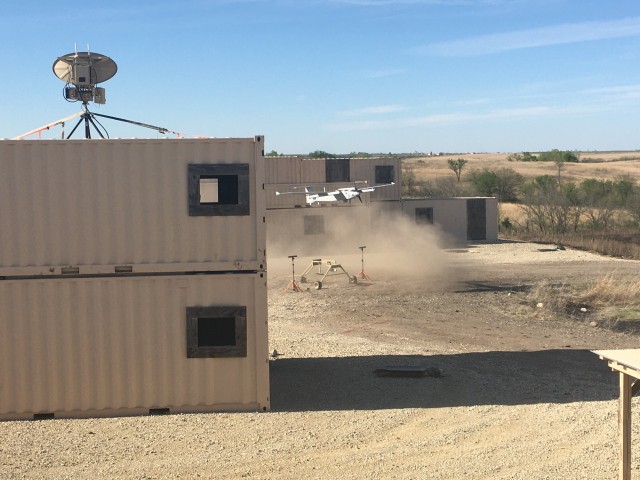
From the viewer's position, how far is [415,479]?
8164mm

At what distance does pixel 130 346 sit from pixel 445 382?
4.60 m

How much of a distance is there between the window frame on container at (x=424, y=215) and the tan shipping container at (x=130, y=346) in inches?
1127

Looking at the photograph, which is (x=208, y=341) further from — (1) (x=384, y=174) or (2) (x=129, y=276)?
(1) (x=384, y=174)

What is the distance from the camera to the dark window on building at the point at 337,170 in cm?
3759

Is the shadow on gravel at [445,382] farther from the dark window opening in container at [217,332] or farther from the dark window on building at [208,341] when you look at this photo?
the dark window opening in container at [217,332]

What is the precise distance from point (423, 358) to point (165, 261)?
531cm

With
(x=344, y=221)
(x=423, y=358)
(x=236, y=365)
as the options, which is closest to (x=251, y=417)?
(x=236, y=365)

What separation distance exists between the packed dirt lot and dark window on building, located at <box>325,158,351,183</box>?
19.5 metres

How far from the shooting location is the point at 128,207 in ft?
34.6

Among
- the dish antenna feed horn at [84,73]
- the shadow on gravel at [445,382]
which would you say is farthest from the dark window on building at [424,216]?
the dish antenna feed horn at [84,73]

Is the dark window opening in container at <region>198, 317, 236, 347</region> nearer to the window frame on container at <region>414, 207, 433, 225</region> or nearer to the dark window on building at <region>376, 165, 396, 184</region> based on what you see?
the window frame on container at <region>414, 207, 433, 225</region>

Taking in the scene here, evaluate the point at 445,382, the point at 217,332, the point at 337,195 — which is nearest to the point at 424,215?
the point at 337,195

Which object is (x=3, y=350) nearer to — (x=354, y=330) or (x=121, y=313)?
(x=121, y=313)

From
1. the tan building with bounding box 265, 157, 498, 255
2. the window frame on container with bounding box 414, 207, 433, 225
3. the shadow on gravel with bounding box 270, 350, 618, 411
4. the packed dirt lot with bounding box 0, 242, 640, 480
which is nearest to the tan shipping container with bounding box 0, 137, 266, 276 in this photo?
the packed dirt lot with bounding box 0, 242, 640, 480
